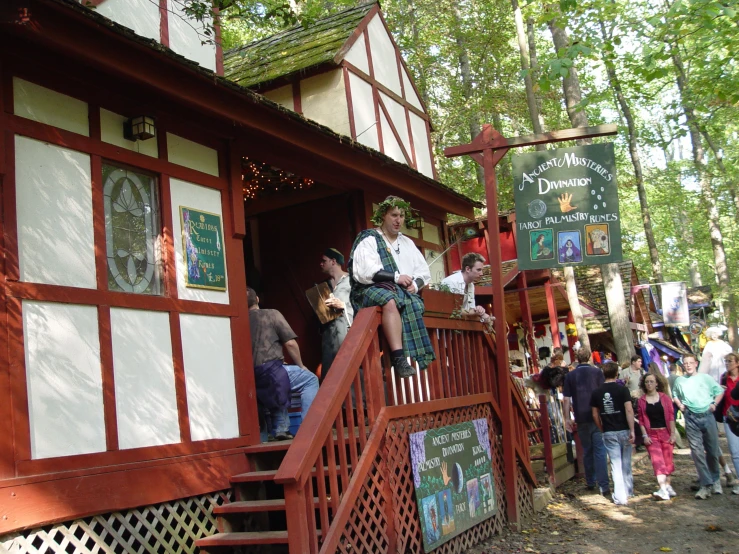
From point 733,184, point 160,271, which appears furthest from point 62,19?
point 733,184

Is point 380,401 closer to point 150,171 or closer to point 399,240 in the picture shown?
point 399,240

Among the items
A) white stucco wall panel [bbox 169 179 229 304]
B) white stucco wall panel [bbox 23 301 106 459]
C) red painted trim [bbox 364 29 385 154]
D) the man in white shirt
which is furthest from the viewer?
red painted trim [bbox 364 29 385 154]

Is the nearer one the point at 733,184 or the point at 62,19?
the point at 62,19

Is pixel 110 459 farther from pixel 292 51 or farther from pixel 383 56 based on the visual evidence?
pixel 383 56

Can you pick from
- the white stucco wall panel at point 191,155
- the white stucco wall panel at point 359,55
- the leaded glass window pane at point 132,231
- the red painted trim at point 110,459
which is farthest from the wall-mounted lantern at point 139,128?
the white stucco wall panel at point 359,55

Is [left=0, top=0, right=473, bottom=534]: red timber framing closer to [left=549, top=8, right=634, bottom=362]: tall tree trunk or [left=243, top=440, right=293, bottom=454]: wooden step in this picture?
[left=243, top=440, right=293, bottom=454]: wooden step

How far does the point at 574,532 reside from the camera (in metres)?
8.21

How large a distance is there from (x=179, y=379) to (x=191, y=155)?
2053 millimetres

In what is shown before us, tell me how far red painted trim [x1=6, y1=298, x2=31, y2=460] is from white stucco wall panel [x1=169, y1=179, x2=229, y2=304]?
1610mm

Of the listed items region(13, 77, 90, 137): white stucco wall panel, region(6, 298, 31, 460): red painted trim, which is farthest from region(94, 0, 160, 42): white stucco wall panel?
region(6, 298, 31, 460): red painted trim

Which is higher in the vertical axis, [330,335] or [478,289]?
[478,289]

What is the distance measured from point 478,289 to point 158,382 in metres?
9.73

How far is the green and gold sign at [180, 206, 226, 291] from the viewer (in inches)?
265

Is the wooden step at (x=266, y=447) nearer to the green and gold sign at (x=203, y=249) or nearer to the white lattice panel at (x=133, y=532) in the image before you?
the white lattice panel at (x=133, y=532)
